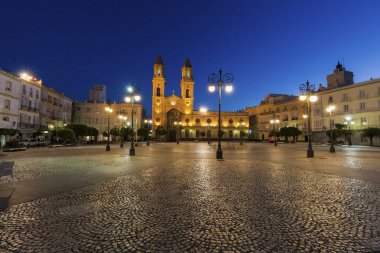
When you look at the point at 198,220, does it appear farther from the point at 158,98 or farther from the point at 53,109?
the point at 158,98

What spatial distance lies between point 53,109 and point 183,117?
4278 cm

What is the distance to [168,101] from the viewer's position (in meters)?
90.3

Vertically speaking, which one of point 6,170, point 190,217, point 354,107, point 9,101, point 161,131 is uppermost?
point 354,107

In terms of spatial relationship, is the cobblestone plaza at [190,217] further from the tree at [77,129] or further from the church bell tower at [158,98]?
the church bell tower at [158,98]

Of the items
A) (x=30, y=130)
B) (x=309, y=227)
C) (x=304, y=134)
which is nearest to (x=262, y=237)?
(x=309, y=227)

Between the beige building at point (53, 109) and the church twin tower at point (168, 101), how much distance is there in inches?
1160

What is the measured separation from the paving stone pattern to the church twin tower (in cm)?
7980

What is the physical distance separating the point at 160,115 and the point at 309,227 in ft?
279

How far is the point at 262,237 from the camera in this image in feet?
13.6

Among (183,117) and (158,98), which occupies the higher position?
(158,98)

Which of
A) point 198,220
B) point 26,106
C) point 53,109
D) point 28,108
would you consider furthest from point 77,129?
point 198,220

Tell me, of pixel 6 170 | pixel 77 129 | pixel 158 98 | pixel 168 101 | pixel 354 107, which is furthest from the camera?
pixel 168 101

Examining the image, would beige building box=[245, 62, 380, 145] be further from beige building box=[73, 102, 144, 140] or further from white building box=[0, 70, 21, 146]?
white building box=[0, 70, 21, 146]

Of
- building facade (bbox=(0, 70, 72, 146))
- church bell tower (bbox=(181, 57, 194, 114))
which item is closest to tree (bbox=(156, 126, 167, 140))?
church bell tower (bbox=(181, 57, 194, 114))
